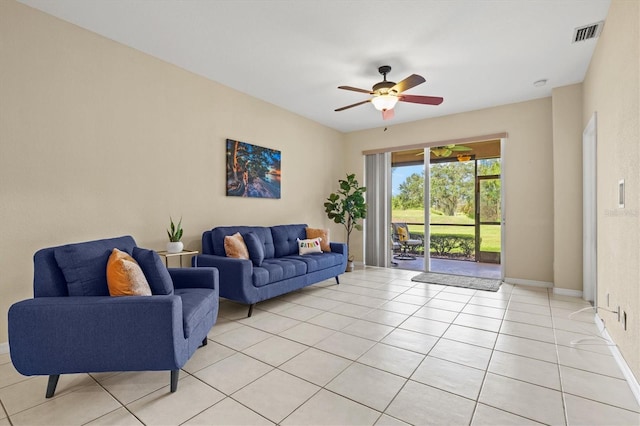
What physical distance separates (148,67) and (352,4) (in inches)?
93.1

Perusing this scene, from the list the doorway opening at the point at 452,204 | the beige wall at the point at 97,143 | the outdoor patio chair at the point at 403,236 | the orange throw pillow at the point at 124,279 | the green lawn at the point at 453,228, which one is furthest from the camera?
the outdoor patio chair at the point at 403,236

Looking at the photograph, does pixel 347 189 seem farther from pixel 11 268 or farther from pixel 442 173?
pixel 11 268

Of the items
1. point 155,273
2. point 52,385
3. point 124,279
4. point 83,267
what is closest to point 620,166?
point 155,273

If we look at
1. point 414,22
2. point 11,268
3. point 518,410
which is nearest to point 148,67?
point 11,268

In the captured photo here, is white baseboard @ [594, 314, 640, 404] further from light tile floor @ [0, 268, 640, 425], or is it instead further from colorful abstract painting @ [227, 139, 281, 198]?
colorful abstract painting @ [227, 139, 281, 198]

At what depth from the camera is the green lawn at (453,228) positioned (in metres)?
5.80

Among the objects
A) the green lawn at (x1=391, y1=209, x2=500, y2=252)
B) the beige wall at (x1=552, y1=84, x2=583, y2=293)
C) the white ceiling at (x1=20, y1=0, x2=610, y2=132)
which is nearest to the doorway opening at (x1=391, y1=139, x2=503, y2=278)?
the green lawn at (x1=391, y1=209, x2=500, y2=252)

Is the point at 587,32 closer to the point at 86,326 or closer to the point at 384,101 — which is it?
the point at 384,101

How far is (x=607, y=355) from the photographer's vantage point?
2.45 meters

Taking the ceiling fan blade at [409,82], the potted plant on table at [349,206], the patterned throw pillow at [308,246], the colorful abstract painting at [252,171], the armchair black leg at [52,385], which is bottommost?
the armchair black leg at [52,385]

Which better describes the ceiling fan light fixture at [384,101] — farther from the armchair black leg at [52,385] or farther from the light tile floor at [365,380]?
the armchair black leg at [52,385]

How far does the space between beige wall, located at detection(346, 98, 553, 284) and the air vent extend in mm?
1813

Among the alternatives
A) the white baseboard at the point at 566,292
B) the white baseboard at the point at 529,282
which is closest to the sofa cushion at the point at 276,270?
the white baseboard at the point at 529,282

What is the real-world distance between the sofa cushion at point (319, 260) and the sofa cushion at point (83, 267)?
2.39 meters
